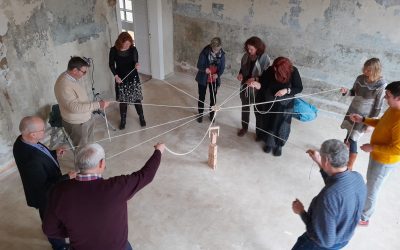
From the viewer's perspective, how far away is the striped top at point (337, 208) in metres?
2.04

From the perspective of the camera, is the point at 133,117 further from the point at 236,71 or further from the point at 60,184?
the point at 60,184

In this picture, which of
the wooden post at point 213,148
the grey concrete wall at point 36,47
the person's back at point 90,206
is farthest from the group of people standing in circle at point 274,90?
the person's back at point 90,206

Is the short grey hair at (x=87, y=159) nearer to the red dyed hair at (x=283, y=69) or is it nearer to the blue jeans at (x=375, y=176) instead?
the blue jeans at (x=375, y=176)

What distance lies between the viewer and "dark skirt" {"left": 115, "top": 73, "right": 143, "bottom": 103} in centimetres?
466

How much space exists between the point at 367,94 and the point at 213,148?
175 cm

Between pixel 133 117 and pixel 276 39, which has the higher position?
pixel 276 39

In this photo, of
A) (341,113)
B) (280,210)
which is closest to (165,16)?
(341,113)

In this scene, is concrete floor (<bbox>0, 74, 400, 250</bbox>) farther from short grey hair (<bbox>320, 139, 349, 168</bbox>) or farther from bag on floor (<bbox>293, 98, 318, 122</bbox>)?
short grey hair (<bbox>320, 139, 349, 168</bbox>)

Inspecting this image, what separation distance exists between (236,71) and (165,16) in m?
1.58

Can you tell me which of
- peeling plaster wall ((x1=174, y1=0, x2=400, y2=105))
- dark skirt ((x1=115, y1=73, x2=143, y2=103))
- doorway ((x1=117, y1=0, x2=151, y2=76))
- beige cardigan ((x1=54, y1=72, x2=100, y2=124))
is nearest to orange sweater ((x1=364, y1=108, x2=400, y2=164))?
peeling plaster wall ((x1=174, y1=0, x2=400, y2=105))

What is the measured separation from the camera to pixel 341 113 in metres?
5.34

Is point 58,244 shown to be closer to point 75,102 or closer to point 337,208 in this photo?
point 75,102

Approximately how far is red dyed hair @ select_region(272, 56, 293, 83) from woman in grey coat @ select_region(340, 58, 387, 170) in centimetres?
67

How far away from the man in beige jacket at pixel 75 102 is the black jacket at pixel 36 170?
3.03 ft
